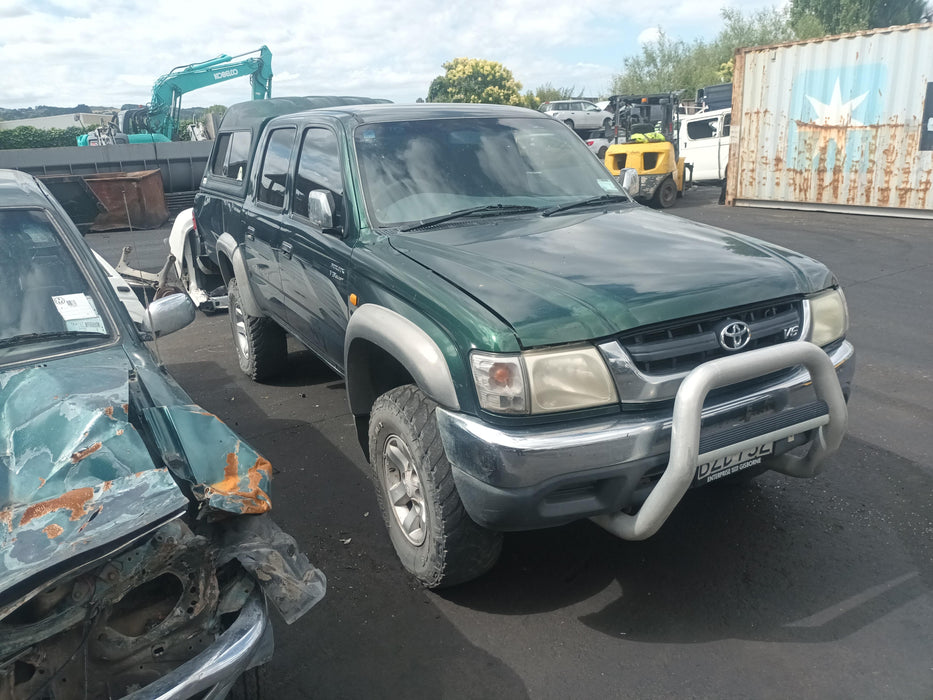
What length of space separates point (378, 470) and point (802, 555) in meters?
1.87

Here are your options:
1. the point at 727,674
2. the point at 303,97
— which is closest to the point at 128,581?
the point at 727,674

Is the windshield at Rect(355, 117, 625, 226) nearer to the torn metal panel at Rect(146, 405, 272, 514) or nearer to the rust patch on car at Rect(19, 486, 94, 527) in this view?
the torn metal panel at Rect(146, 405, 272, 514)

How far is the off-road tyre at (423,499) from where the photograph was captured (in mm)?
2744

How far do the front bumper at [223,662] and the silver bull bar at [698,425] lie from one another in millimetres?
1234

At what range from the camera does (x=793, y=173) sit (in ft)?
42.6

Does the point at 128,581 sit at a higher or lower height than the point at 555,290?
lower

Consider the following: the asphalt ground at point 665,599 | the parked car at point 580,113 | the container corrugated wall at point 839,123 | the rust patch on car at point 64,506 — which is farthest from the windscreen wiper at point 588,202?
the parked car at point 580,113

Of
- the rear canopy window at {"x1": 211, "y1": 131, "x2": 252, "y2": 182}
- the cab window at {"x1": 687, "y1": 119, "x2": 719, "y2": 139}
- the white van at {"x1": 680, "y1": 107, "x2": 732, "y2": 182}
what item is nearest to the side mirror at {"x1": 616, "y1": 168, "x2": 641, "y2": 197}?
the rear canopy window at {"x1": 211, "y1": 131, "x2": 252, "y2": 182}

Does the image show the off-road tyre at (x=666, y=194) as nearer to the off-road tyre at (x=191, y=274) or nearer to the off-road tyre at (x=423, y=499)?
the off-road tyre at (x=191, y=274)

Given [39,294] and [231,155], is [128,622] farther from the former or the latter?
[231,155]

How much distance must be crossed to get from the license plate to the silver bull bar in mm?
54

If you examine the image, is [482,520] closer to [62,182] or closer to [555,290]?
[555,290]

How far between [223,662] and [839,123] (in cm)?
1313

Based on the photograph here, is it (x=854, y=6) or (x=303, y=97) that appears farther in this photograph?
(x=854, y=6)
